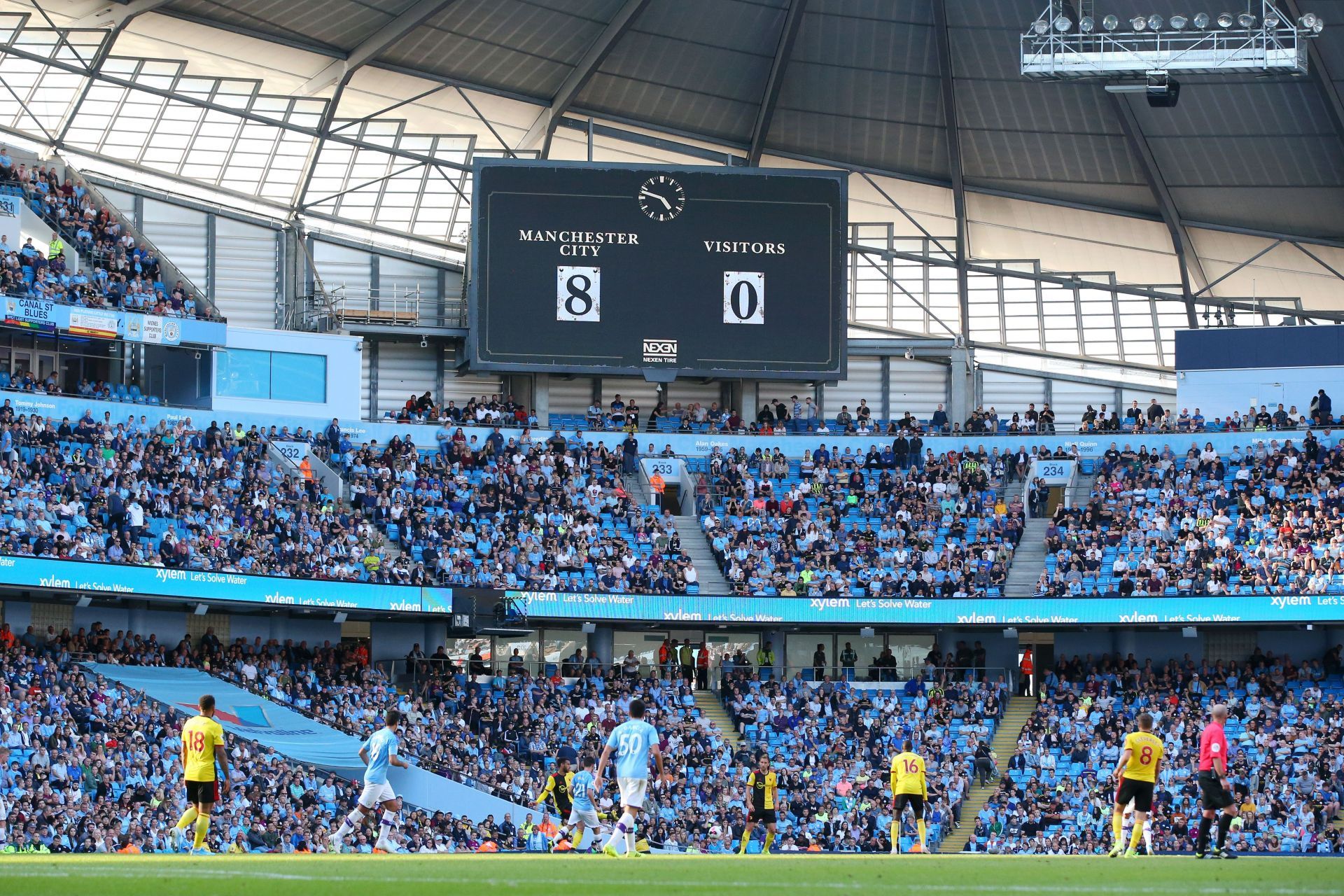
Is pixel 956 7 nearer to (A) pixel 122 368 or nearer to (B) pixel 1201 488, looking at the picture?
(B) pixel 1201 488

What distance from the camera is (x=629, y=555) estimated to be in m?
46.2

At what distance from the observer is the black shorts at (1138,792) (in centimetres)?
2003

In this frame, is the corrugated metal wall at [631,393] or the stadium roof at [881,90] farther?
the corrugated metal wall at [631,393]

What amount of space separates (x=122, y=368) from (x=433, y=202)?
12031 mm

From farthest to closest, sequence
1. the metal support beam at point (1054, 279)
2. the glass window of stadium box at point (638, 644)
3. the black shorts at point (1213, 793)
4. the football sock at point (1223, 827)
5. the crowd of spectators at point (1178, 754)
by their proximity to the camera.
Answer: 1. the metal support beam at point (1054, 279)
2. the glass window of stadium box at point (638, 644)
3. the crowd of spectators at point (1178, 754)
4. the football sock at point (1223, 827)
5. the black shorts at point (1213, 793)

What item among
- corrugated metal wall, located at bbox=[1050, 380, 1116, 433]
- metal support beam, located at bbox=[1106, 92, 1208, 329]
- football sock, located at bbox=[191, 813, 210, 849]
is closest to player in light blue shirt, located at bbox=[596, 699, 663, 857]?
football sock, located at bbox=[191, 813, 210, 849]

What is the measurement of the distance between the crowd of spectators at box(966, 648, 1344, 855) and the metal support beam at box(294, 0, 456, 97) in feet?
77.3

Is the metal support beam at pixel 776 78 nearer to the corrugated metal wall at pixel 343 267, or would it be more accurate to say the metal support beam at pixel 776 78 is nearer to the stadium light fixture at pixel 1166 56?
the stadium light fixture at pixel 1166 56

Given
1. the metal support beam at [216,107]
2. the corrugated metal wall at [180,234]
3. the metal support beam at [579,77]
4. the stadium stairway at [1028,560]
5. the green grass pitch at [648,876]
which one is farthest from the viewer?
the corrugated metal wall at [180,234]

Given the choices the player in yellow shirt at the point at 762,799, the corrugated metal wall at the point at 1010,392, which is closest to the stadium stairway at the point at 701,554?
the corrugated metal wall at the point at 1010,392

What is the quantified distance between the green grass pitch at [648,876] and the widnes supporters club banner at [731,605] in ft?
70.5

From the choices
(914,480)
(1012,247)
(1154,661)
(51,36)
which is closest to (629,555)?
(914,480)

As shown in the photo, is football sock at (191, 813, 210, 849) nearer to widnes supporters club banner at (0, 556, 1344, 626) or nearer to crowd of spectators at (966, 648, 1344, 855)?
widnes supporters club banner at (0, 556, 1344, 626)

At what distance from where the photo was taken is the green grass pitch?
13367 mm
